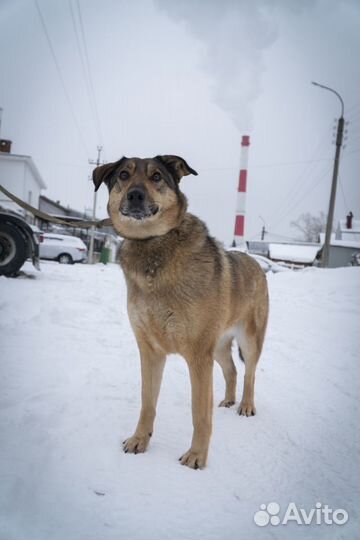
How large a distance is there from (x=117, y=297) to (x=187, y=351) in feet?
20.1

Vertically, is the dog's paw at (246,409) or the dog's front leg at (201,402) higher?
the dog's front leg at (201,402)

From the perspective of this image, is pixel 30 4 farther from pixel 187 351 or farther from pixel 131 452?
pixel 131 452

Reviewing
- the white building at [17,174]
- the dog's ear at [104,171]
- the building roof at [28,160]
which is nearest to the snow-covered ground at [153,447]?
the dog's ear at [104,171]

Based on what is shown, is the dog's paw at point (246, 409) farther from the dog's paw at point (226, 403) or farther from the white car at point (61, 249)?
the white car at point (61, 249)

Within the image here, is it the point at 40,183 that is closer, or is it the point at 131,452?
the point at 131,452

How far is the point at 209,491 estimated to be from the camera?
207cm

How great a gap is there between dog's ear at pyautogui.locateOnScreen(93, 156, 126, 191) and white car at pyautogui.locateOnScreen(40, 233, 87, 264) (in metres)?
21.6

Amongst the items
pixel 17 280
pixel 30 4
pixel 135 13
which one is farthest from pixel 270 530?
pixel 17 280

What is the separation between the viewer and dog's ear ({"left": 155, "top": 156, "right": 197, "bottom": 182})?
8.90 feet

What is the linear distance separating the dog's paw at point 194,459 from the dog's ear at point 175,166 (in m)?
1.86

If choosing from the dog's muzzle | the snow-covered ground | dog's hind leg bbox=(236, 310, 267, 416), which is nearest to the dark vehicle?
the snow-covered ground

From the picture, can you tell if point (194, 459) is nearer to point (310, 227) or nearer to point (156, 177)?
point (156, 177)

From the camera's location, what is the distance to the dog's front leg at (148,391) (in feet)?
8.33

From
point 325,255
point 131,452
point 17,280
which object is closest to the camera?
point 131,452
